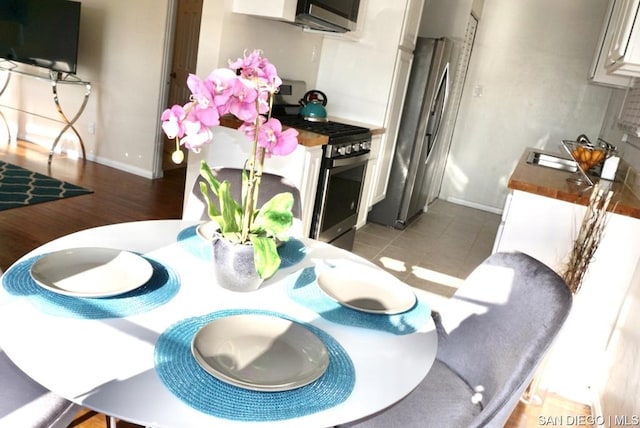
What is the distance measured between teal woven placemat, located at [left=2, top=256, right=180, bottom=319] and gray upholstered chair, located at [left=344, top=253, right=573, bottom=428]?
508 millimetres

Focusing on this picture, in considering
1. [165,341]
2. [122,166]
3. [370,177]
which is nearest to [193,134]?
[165,341]

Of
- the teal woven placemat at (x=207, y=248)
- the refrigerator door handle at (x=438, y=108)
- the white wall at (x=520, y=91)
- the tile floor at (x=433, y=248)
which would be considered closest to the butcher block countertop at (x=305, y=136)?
the teal woven placemat at (x=207, y=248)

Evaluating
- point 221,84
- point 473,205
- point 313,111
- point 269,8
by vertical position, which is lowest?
point 473,205

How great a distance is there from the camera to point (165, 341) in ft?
2.88

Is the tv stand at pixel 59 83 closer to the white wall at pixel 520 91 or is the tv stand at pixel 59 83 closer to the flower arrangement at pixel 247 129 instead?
the white wall at pixel 520 91

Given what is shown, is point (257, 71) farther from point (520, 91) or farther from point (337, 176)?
point (520, 91)

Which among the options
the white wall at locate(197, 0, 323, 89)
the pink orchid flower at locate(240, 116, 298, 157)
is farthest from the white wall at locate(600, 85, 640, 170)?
the pink orchid flower at locate(240, 116, 298, 157)

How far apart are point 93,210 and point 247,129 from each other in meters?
2.95

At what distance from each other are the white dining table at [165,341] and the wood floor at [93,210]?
2.58ft

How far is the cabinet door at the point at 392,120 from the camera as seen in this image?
12.0ft

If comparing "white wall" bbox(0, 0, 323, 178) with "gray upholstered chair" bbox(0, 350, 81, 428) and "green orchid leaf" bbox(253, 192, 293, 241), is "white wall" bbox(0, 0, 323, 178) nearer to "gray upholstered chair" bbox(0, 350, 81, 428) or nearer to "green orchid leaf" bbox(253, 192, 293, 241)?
"green orchid leaf" bbox(253, 192, 293, 241)

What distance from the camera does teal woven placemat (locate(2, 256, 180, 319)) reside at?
92cm

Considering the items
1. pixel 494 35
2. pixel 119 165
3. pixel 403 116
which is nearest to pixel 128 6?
pixel 119 165

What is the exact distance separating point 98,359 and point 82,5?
495 cm
